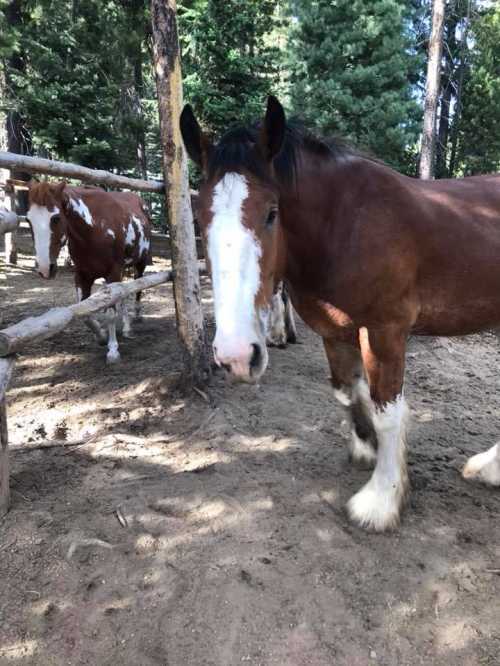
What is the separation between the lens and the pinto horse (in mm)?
4891

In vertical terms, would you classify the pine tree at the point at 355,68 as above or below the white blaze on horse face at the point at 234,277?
above

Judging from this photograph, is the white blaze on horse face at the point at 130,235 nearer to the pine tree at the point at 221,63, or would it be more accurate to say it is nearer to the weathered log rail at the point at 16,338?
the weathered log rail at the point at 16,338

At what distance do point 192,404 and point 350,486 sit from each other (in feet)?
5.47

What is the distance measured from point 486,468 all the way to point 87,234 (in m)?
4.80

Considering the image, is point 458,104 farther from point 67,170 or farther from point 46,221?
point 67,170

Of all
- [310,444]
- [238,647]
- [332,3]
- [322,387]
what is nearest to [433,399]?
[322,387]

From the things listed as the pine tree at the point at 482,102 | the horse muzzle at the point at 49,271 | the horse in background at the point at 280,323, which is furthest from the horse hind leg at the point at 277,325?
the pine tree at the point at 482,102

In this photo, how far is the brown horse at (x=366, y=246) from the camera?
2.04 meters

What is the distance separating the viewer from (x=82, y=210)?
5.45 m

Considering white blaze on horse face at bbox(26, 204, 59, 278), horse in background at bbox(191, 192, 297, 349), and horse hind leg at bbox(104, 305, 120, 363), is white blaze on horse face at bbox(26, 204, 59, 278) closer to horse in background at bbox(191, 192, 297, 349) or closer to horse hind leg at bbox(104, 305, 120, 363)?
horse hind leg at bbox(104, 305, 120, 363)

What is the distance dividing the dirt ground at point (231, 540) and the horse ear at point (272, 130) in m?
2.02

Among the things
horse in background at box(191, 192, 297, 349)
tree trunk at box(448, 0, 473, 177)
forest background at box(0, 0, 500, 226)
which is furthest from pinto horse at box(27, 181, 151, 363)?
tree trunk at box(448, 0, 473, 177)

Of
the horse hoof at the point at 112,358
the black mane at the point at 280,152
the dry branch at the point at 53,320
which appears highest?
the black mane at the point at 280,152

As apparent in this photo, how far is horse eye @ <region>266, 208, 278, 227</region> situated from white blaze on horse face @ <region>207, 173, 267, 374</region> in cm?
15
